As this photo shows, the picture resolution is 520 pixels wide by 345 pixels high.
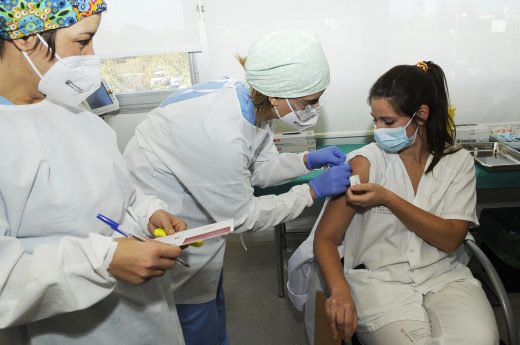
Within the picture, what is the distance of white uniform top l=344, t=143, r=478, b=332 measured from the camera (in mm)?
1342

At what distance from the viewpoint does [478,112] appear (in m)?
2.56

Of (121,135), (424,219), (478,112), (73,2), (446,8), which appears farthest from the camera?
(121,135)

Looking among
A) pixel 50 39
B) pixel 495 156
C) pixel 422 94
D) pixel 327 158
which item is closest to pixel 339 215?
pixel 327 158

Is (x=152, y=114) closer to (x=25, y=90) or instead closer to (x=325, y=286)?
(x=25, y=90)

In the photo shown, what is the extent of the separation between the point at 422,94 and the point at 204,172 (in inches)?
34.1

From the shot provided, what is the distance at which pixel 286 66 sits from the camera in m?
1.25

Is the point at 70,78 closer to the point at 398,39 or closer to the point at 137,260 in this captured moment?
the point at 137,260

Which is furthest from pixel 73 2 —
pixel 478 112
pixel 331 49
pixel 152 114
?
pixel 478 112

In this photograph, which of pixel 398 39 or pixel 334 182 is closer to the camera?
pixel 334 182

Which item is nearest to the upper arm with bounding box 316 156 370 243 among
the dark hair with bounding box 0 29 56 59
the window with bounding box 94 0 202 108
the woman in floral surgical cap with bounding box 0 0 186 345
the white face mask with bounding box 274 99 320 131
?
the white face mask with bounding box 274 99 320 131

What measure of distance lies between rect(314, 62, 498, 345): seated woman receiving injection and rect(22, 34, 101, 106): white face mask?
0.90 meters

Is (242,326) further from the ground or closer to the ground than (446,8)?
closer to the ground

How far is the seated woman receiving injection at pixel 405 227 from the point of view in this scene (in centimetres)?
127

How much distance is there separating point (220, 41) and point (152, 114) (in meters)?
1.30
